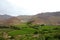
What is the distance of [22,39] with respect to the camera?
91.0 feet

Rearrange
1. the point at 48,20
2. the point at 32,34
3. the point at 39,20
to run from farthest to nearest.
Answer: the point at 48,20
the point at 39,20
the point at 32,34

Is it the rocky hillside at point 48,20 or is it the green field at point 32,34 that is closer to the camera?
the green field at point 32,34

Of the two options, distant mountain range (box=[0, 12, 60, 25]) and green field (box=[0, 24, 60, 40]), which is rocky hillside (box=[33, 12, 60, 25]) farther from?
green field (box=[0, 24, 60, 40])

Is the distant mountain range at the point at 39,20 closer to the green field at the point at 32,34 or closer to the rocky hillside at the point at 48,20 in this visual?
the rocky hillside at the point at 48,20

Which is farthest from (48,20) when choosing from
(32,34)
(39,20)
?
(32,34)

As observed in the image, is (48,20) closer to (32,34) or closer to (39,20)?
(39,20)

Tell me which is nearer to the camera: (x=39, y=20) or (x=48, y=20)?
(x=39, y=20)

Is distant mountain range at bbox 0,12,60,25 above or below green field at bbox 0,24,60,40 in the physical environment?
below

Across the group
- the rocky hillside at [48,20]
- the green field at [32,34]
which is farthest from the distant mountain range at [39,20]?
the green field at [32,34]

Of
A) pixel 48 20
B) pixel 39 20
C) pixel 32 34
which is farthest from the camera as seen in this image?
pixel 48 20

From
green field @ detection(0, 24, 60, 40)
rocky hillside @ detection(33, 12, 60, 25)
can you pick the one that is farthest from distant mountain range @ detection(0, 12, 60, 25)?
green field @ detection(0, 24, 60, 40)

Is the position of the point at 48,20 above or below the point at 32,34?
below

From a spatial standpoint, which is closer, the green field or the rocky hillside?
the green field

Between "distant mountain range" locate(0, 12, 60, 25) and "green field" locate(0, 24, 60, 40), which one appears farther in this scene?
"distant mountain range" locate(0, 12, 60, 25)
